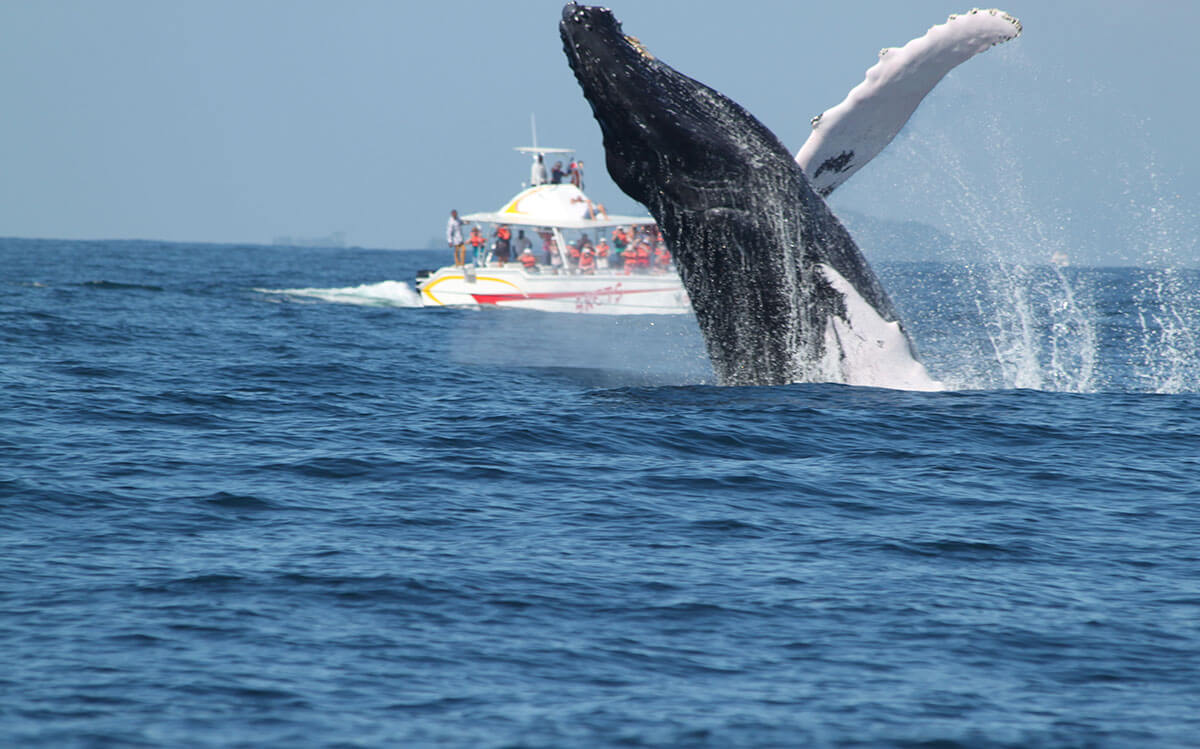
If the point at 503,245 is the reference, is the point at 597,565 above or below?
below

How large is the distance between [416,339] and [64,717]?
642 inches

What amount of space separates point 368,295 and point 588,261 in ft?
26.5

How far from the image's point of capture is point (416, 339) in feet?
67.8

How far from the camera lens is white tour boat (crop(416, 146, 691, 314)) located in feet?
104

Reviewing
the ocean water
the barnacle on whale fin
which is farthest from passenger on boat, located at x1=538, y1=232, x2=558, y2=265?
the barnacle on whale fin

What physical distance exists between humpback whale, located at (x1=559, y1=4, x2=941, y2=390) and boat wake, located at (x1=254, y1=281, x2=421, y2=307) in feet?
79.1

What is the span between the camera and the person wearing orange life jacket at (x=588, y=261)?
3297cm

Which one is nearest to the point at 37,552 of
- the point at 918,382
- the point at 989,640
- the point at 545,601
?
the point at 545,601

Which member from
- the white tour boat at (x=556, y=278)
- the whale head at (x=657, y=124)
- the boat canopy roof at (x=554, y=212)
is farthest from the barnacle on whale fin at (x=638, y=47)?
the boat canopy roof at (x=554, y=212)

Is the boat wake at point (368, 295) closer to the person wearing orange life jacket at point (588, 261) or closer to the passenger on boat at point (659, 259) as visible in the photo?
the person wearing orange life jacket at point (588, 261)

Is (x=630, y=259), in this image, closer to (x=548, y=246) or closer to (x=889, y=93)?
(x=548, y=246)

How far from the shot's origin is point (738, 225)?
30.1ft

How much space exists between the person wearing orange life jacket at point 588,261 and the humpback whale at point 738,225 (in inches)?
902

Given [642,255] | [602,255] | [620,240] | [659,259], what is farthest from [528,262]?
[659,259]
